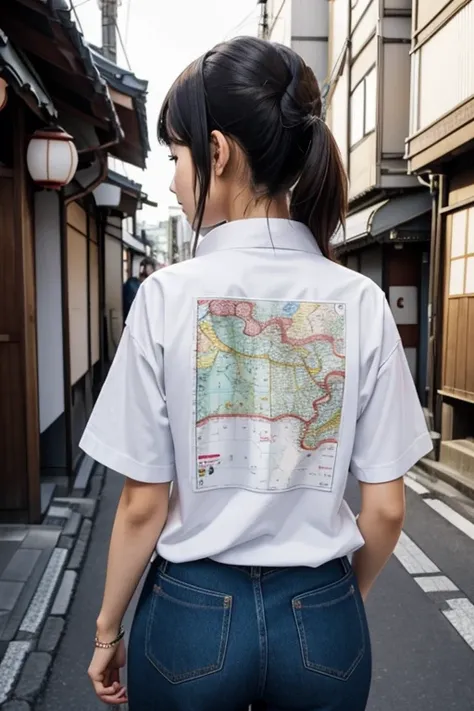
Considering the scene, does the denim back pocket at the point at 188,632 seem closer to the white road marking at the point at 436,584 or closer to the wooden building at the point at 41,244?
the wooden building at the point at 41,244

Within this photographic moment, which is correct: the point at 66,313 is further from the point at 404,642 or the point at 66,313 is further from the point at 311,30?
the point at 311,30

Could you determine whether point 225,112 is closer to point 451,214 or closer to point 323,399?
point 323,399

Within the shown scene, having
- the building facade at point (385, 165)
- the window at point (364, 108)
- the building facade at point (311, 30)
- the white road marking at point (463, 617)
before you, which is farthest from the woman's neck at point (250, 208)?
the building facade at point (311, 30)

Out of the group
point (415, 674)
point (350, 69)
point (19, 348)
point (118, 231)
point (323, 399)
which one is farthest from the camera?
point (118, 231)

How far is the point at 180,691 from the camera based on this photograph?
1354 mm

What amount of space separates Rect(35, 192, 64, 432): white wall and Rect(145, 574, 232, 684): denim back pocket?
218 inches

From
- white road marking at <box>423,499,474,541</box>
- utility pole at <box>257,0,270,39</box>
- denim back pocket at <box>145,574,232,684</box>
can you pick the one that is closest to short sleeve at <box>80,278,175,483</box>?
denim back pocket at <box>145,574,232,684</box>

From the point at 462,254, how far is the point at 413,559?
427cm

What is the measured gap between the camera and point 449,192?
8.62m

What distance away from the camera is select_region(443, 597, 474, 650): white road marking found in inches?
164

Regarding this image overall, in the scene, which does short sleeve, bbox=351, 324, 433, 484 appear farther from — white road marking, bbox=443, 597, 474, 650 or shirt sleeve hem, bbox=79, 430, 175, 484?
white road marking, bbox=443, 597, 474, 650

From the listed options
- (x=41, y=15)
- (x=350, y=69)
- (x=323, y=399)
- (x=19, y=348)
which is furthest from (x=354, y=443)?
(x=350, y=69)

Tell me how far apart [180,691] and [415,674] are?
2890 millimetres

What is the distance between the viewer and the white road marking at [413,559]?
5.20 metres
